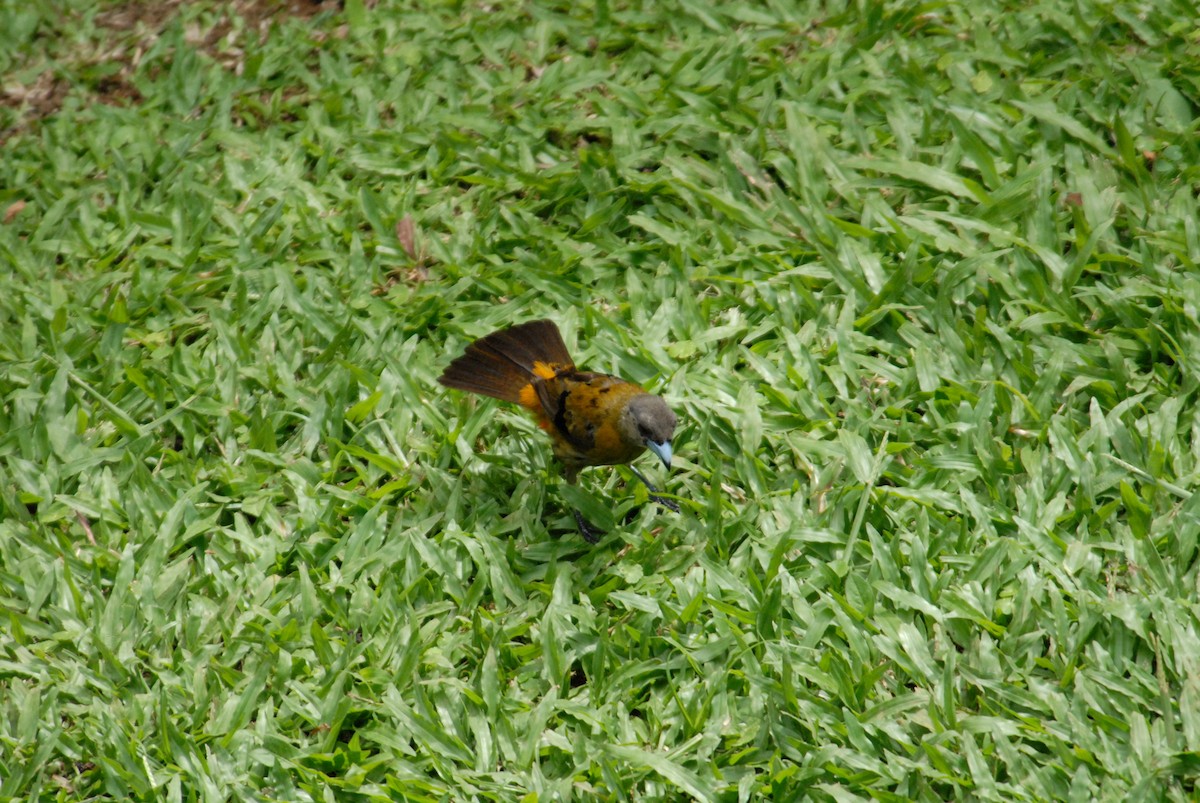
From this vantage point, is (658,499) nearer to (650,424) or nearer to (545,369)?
(650,424)

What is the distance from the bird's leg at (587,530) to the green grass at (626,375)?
3.6 inches

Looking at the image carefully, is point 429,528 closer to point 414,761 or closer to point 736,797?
point 414,761

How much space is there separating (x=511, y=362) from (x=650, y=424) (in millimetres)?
763

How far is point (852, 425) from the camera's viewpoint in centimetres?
504

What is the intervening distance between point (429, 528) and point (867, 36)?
12.1 ft

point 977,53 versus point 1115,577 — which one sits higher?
point 977,53

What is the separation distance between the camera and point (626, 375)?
17.9ft

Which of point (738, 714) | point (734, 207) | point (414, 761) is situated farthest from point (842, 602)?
point (734, 207)

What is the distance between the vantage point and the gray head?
4.63m

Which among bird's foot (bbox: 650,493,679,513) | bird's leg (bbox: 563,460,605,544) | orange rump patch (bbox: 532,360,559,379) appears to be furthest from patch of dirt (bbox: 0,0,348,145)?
bird's foot (bbox: 650,493,679,513)

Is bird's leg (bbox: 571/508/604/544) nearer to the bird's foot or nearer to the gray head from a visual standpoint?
the bird's foot

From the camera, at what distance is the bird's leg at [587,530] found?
4945 mm

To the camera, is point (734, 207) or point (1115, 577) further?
point (734, 207)

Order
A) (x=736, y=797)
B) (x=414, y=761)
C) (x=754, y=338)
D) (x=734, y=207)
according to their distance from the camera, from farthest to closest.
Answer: (x=734, y=207) → (x=754, y=338) → (x=414, y=761) → (x=736, y=797)
